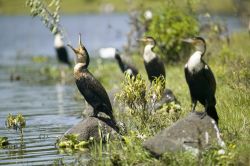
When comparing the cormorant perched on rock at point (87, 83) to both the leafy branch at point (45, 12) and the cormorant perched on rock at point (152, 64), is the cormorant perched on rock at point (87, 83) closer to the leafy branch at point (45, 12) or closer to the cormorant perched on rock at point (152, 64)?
the leafy branch at point (45, 12)

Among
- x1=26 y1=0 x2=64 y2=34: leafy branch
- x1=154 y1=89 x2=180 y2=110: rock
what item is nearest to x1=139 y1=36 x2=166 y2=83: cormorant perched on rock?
x1=154 y1=89 x2=180 y2=110: rock

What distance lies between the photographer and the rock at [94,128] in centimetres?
1263

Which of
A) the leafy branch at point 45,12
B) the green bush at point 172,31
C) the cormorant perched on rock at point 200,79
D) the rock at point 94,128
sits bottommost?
the rock at point 94,128

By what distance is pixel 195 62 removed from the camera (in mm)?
10836

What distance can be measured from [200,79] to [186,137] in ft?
4.32

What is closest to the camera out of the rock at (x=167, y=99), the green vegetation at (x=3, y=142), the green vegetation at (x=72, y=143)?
the green vegetation at (x=72, y=143)

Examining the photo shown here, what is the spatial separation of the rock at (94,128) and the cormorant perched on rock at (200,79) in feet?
6.49

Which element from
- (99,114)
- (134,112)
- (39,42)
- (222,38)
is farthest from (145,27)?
(39,42)

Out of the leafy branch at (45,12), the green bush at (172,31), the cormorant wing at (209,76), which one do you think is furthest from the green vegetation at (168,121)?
the green bush at (172,31)

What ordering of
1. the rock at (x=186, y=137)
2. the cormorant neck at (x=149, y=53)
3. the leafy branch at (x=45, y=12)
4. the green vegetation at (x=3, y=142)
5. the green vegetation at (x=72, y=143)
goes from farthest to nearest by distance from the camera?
1. the cormorant neck at (x=149, y=53)
2. the leafy branch at (x=45, y=12)
3. the green vegetation at (x=3, y=142)
4. the green vegetation at (x=72, y=143)
5. the rock at (x=186, y=137)

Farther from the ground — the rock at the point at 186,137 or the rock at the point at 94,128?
the rock at the point at 94,128

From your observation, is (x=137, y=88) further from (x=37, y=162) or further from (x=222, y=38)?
(x=222, y=38)

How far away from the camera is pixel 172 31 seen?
22250 millimetres

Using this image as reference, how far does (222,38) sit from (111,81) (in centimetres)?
566
